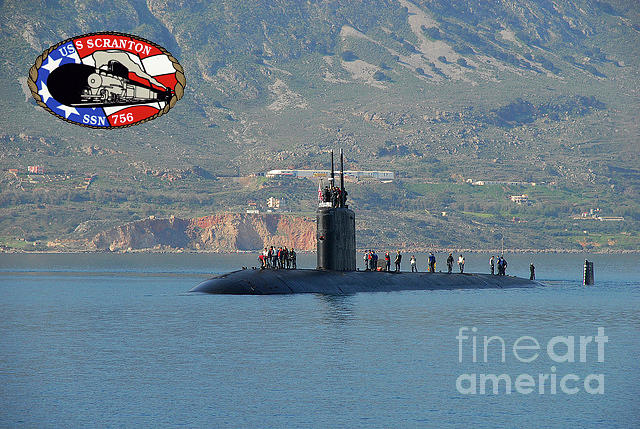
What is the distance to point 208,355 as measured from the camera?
4103 cm

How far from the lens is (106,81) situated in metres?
48.5

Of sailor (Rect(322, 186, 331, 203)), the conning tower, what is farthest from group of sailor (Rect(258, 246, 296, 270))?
sailor (Rect(322, 186, 331, 203))

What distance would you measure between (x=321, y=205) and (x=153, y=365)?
23061 millimetres

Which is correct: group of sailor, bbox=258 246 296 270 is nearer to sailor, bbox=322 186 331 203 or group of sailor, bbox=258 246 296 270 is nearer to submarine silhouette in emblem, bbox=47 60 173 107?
sailor, bbox=322 186 331 203

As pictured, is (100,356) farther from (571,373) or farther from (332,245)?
(332,245)

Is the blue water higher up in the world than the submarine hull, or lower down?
lower down

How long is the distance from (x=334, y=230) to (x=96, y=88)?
17.1 meters

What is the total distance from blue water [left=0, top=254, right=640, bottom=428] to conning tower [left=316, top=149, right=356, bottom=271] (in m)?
2.45

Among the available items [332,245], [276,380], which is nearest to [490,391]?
[276,380]

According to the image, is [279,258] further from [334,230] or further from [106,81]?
[106,81]

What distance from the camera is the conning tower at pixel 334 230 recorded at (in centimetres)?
5931

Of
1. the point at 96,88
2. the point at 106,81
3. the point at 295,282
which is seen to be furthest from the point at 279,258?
the point at 96,88

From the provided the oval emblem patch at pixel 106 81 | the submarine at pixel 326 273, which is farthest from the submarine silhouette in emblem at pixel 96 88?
the submarine at pixel 326 273

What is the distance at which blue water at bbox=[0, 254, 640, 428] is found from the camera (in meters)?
30.4
